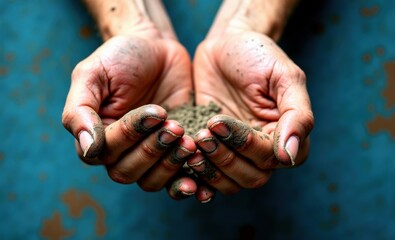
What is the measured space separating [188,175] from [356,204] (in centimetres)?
48

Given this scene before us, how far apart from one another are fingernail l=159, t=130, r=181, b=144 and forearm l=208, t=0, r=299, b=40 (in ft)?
1.40

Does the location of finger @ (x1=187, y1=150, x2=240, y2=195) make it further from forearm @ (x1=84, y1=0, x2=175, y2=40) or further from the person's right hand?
forearm @ (x1=84, y1=0, x2=175, y2=40)

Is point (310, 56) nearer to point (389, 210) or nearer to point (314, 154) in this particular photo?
point (314, 154)

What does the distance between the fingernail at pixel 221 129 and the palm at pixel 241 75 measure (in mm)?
182

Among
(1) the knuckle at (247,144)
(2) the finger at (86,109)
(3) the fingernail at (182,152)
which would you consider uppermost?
(2) the finger at (86,109)

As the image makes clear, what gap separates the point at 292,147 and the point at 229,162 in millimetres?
103

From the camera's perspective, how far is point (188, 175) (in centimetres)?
74

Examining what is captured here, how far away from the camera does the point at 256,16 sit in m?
1.02

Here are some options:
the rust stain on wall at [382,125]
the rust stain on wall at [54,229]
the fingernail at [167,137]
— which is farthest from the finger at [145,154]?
the rust stain on wall at [382,125]

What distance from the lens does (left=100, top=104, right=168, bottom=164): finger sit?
629mm

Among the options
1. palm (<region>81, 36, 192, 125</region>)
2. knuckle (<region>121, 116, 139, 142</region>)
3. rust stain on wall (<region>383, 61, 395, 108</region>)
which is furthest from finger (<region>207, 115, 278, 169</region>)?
rust stain on wall (<region>383, 61, 395, 108</region>)

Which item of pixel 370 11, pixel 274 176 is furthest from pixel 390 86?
pixel 274 176

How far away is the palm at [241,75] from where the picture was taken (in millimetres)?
804

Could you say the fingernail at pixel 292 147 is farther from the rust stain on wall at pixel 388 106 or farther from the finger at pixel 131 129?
the rust stain on wall at pixel 388 106
